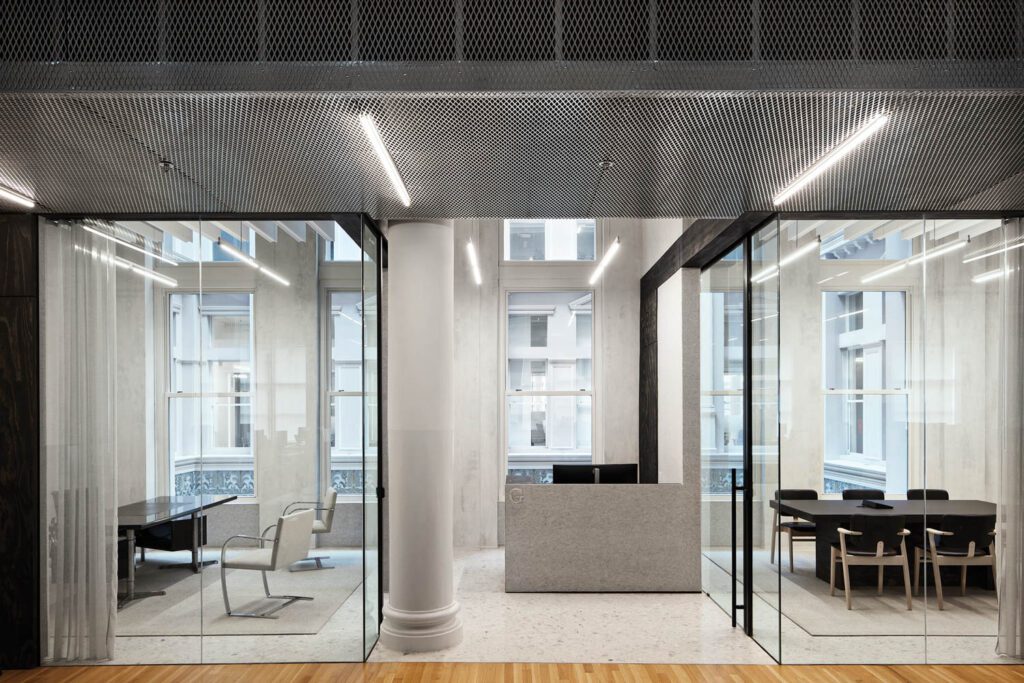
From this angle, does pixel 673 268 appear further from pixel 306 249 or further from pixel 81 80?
pixel 81 80

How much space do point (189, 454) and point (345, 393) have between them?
3.24ft

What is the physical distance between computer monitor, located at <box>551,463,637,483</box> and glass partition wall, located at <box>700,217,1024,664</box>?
1.85 metres

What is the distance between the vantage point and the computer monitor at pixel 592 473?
Answer: 6.24 metres

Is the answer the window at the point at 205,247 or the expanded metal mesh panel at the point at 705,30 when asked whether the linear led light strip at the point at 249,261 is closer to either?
the window at the point at 205,247

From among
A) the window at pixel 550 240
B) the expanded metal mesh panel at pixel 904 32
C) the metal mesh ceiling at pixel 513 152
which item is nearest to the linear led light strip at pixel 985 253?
the metal mesh ceiling at pixel 513 152

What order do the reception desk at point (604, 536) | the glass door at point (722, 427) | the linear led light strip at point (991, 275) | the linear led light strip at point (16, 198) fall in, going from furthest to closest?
the reception desk at point (604, 536), the glass door at point (722, 427), the linear led light strip at point (991, 275), the linear led light strip at point (16, 198)

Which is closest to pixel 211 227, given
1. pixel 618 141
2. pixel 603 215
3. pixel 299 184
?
pixel 299 184

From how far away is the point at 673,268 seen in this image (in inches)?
254

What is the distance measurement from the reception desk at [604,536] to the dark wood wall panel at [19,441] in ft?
10.8

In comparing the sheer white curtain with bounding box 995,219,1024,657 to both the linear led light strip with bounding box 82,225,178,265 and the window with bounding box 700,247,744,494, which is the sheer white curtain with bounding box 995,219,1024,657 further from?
the linear led light strip with bounding box 82,225,178,265

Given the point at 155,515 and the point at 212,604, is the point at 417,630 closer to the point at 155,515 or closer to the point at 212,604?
the point at 212,604

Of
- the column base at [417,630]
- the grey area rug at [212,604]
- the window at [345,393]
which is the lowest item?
the column base at [417,630]

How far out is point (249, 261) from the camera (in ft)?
14.8

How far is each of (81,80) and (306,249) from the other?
202 cm
